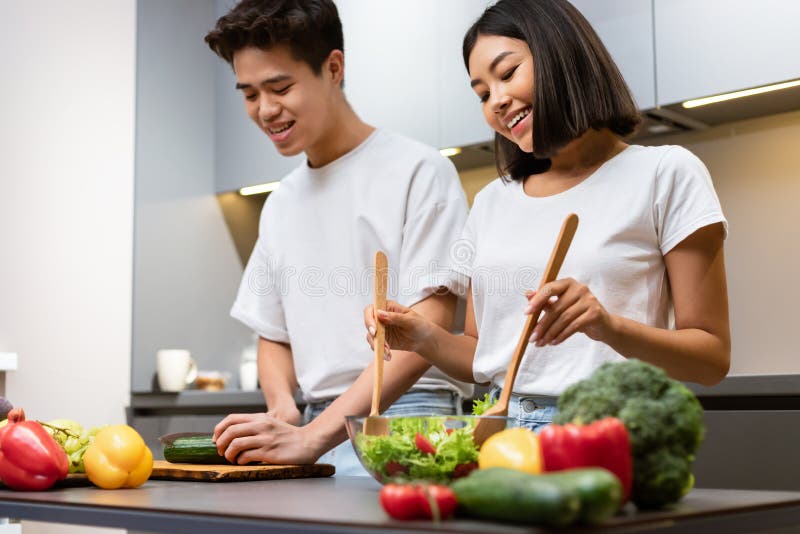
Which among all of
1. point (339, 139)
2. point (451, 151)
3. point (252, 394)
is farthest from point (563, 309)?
point (252, 394)

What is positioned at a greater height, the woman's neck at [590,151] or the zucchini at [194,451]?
the woman's neck at [590,151]

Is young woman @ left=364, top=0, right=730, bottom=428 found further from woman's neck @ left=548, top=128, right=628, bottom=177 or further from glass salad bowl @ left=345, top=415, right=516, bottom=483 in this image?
glass salad bowl @ left=345, top=415, right=516, bottom=483

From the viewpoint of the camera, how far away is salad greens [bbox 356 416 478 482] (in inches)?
38.8

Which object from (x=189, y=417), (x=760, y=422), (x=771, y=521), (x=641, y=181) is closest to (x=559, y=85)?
(x=641, y=181)

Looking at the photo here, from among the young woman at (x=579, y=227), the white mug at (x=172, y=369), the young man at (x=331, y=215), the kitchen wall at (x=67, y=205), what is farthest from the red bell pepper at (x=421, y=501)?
the white mug at (x=172, y=369)

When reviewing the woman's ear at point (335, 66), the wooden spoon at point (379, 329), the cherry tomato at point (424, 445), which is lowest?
the cherry tomato at point (424, 445)

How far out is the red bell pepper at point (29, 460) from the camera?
4.05ft

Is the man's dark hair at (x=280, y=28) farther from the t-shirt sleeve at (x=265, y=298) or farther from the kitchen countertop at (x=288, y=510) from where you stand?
the kitchen countertop at (x=288, y=510)

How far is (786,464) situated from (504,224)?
1.10m

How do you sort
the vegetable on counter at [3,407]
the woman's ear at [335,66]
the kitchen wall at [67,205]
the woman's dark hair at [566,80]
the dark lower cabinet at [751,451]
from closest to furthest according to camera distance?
the woman's dark hair at [566,80] → the vegetable on counter at [3,407] → the woman's ear at [335,66] → the dark lower cabinet at [751,451] → the kitchen wall at [67,205]

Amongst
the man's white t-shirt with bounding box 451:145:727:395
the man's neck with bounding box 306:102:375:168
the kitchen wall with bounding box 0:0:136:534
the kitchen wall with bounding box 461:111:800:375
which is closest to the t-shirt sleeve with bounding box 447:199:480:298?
the man's white t-shirt with bounding box 451:145:727:395

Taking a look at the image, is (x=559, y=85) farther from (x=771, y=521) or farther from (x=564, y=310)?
(x=771, y=521)

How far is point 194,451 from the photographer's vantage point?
4.81 feet

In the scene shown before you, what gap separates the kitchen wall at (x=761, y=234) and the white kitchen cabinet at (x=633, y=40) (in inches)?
13.6
